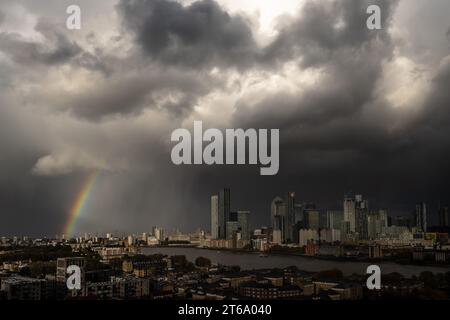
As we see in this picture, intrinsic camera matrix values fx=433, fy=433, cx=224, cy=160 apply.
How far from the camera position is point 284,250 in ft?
22.3

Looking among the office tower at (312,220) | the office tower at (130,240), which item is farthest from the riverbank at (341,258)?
the office tower at (130,240)

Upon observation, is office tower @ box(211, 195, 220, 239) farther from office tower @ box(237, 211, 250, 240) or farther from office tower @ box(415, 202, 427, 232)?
office tower @ box(415, 202, 427, 232)

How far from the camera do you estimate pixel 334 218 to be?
24.3 feet

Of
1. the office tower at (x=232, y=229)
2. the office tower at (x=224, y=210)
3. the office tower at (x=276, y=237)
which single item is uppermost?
the office tower at (x=224, y=210)

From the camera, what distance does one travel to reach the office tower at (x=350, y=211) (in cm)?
675

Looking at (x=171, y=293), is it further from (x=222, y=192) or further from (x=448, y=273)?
(x=448, y=273)

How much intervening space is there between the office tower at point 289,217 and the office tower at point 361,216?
3.44 feet

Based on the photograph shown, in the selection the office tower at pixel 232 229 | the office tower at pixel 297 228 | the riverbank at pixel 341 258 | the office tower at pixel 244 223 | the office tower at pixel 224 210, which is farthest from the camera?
the office tower at pixel 297 228

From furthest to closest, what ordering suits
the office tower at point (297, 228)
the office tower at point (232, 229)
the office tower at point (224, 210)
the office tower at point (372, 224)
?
the office tower at point (372, 224) < the office tower at point (297, 228) < the office tower at point (232, 229) < the office tower at point (224, 210)

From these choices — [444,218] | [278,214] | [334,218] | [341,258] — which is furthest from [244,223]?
[444,218]

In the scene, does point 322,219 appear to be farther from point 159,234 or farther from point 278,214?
point 159,234

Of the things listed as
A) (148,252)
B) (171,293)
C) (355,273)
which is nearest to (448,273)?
(355,273)

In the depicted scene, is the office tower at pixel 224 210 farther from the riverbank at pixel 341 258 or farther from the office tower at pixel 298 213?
the office tower at pixel 298 213
